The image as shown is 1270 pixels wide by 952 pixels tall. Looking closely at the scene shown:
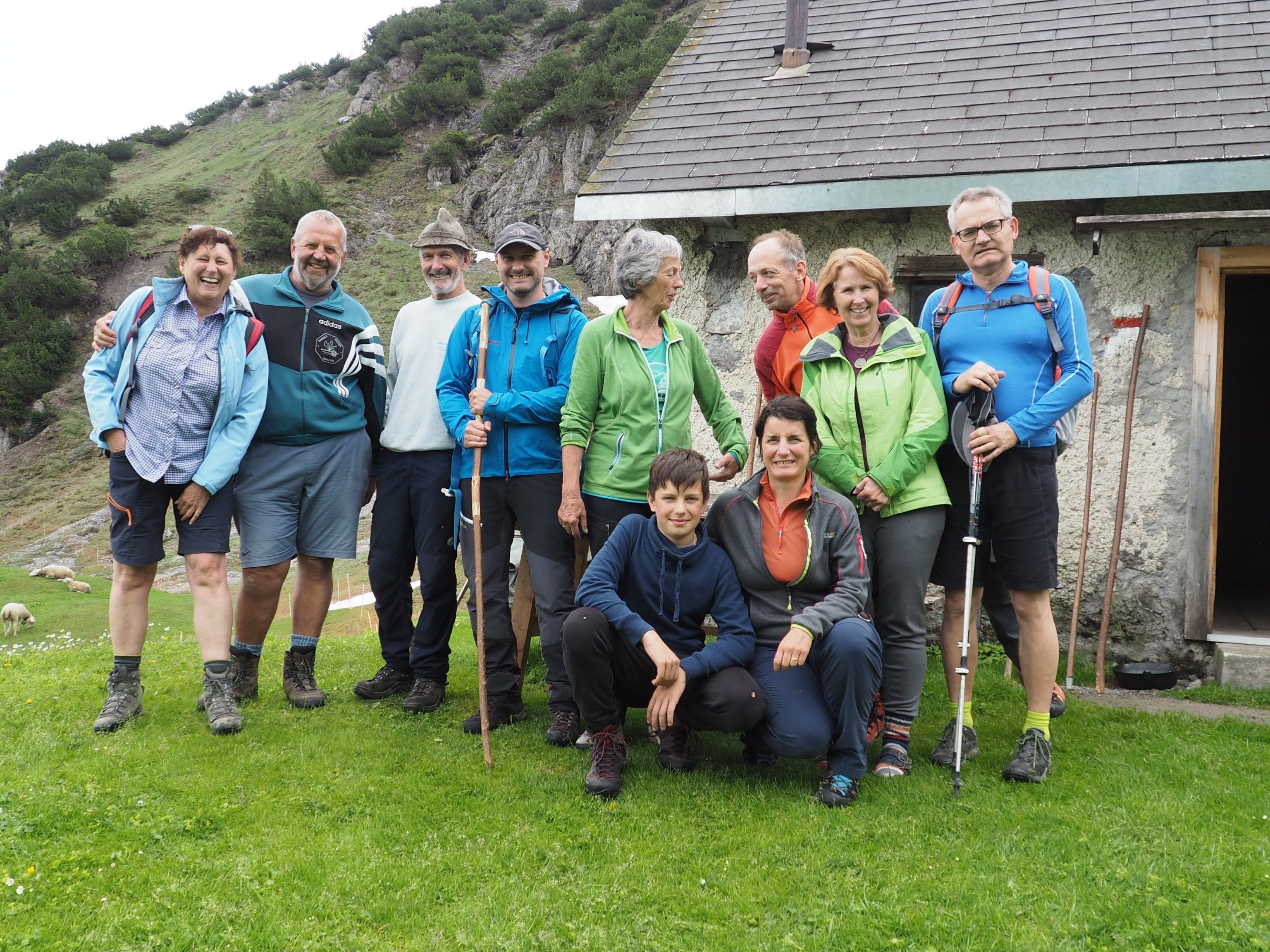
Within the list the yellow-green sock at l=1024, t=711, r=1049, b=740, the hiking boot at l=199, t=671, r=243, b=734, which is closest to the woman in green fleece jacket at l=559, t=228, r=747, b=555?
the yellow-green sock at l=1024, t=711, r=1049, b=740

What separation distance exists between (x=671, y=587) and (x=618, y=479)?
0.55 metres

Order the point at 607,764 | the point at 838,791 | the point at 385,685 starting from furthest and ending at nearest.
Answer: the point at 385,685 < the point at 607,764 < the point at 838,791

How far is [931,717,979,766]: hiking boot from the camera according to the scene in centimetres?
362

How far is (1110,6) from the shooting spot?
6336mm

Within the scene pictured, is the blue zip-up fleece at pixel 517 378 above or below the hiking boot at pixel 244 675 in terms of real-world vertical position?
above

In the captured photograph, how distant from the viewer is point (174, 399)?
3787mm

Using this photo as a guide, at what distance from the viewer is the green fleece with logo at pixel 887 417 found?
11.3 feet

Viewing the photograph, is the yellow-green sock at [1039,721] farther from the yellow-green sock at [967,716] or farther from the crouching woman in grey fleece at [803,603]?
the crouching woman in grey fleece at [803,603]

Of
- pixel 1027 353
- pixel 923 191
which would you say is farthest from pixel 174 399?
pixel 923 191

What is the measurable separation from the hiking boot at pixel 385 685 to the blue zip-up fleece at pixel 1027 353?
286 centimetres

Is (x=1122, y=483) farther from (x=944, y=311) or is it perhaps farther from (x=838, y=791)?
(x=838, y=791)

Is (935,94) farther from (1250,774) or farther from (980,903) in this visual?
(980,903)

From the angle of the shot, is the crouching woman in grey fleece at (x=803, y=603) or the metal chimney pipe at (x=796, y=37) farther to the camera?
the metal chimney pipe at (x=796, y=37)

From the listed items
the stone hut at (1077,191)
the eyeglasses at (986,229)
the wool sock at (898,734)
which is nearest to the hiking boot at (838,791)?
the wool sock at (898,734)
